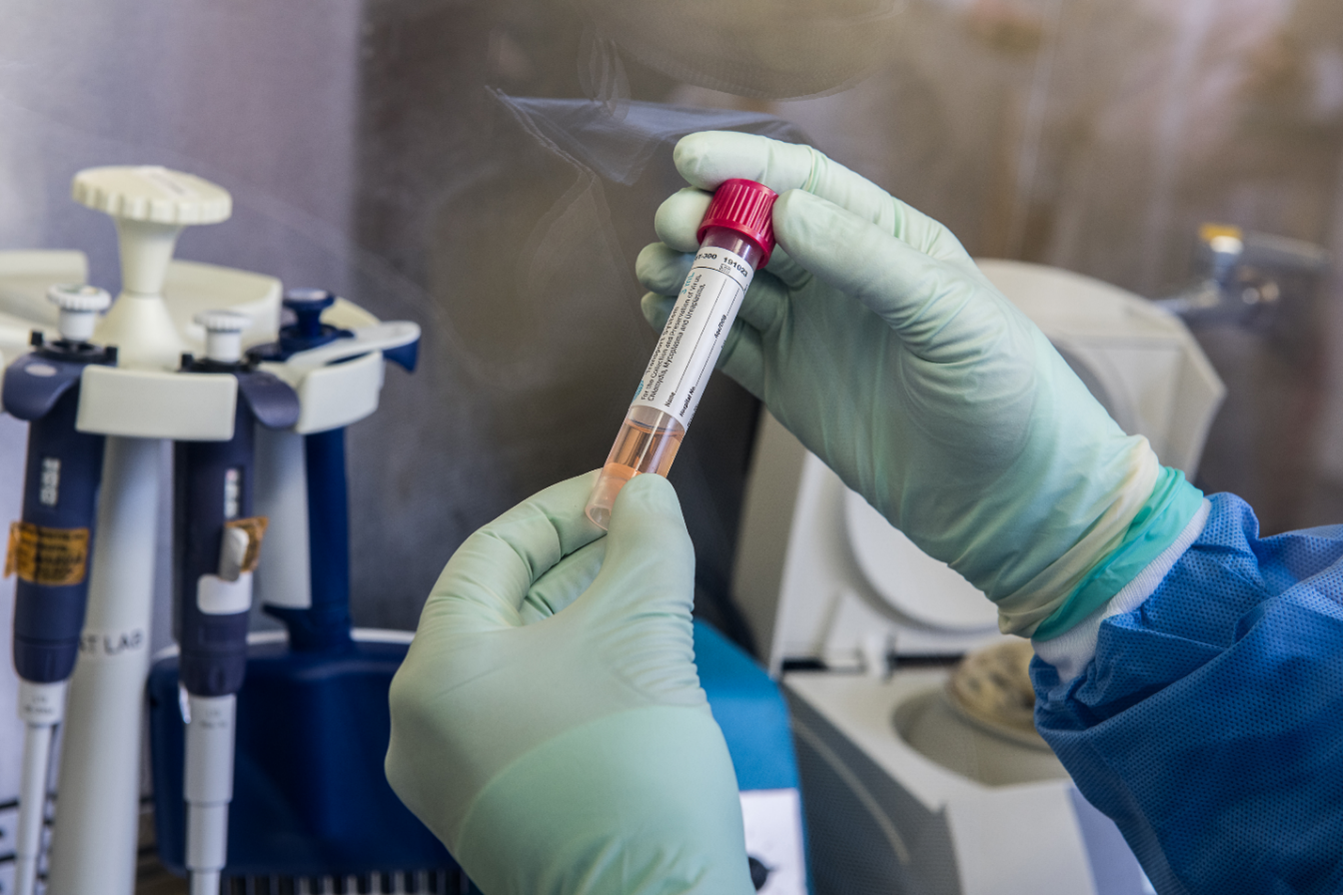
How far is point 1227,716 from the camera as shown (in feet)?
1.84

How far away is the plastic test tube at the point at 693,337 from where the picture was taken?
0.50 meters

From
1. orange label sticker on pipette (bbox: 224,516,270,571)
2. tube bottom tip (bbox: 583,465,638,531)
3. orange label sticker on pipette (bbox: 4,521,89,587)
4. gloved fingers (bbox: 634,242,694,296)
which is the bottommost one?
orange label sticker on pipette (bbox: 4,521,89,587)

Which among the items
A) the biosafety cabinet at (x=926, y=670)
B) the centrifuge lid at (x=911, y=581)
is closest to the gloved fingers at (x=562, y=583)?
the biosafety cabinet at (x=926, y=670)

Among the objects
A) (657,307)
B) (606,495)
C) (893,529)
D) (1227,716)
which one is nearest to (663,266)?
(657,307)

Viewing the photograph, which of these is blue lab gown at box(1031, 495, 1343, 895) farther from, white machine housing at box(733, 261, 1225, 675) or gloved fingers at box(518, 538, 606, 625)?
white machine housing at box(733, 261, 1225, 675)

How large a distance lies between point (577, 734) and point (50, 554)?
0.41 m

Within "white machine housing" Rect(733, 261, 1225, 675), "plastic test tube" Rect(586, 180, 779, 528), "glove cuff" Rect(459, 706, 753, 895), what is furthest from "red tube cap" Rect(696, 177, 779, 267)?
"white machine housing" Rect(733, 261, 1225, 675)

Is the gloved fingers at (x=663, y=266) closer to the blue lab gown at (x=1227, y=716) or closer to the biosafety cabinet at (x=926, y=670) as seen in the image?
the blue lab gown at (x=1227, y=716)

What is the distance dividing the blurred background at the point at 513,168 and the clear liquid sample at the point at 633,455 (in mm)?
98

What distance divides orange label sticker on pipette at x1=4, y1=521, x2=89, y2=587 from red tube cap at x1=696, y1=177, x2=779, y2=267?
45 centimetres

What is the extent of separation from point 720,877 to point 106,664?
0.49 meters

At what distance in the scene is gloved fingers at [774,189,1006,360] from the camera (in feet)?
1.71

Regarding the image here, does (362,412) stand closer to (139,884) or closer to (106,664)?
(106,664)

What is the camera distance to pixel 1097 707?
62 cm
